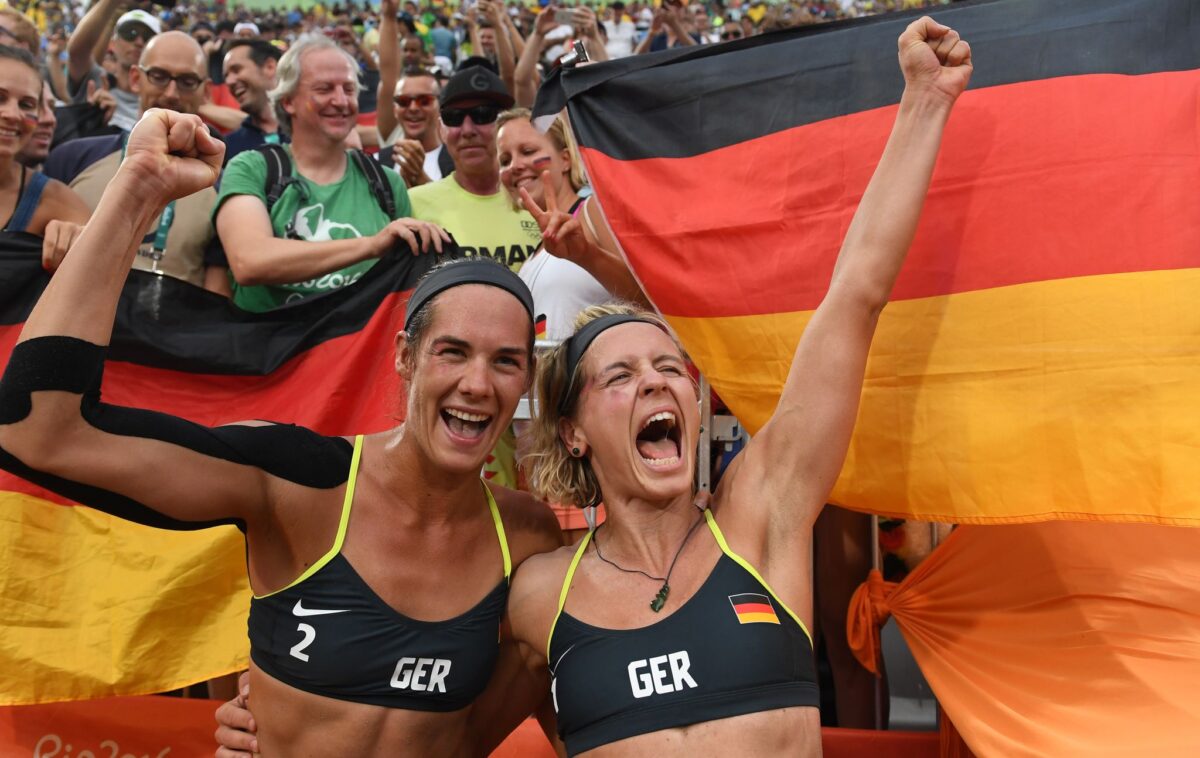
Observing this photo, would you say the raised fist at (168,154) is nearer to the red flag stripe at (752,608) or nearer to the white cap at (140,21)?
the red flag stripe at (752,608)

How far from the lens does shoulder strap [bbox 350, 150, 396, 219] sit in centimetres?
477

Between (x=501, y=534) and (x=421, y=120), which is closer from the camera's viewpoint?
(x=501, y=534)

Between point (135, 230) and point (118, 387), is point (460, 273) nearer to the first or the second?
point (135, 230)

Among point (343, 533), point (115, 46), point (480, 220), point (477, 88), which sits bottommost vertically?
point (343, 533)

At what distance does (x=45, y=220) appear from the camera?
4.33 metres

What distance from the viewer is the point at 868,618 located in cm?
387

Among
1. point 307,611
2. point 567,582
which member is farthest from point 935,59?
point 307,611

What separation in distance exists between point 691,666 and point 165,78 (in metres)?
4.01

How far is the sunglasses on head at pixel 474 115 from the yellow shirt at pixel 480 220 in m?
0.29

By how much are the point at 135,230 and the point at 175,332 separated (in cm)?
154

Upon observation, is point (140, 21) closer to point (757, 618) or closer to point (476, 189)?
point (476, 189)

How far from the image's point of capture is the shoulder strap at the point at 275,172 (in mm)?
4473

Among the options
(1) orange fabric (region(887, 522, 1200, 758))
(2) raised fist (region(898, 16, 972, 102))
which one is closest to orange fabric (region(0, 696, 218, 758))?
(1) orange fabric (region(887, 522, 1200, 758))

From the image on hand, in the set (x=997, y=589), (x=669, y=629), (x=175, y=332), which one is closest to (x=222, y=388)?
(x=175, y=332)
